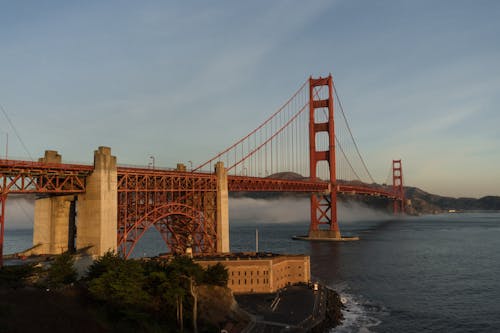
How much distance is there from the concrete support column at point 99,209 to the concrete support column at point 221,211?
2811cm

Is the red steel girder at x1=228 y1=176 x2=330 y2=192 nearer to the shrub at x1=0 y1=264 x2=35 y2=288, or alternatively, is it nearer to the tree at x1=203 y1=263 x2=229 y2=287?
the tree at x1=203 y1=263 x2=229 y2=287

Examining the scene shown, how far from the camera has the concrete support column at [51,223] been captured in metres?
55.7

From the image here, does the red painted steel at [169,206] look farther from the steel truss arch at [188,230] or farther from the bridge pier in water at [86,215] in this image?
the bridge pier in water at [86,215]

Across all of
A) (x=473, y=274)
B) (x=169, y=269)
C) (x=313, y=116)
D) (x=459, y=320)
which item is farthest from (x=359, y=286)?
(x=313, y=116)

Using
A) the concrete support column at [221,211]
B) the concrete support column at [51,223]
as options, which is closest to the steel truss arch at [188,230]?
the concrete support column at [221,211]

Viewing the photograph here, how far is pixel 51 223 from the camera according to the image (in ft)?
184

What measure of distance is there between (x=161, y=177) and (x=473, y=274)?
6139cm

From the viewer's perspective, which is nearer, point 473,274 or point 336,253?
point 473,274

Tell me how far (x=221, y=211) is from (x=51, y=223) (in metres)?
32.4

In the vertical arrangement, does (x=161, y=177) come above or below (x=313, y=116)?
below

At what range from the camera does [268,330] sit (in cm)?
4184

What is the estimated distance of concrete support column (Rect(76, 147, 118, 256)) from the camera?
53.0m

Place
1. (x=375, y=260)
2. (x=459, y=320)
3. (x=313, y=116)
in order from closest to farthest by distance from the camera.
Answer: (x=459, y=320) < (x=375, y=260) < (x=313, y=116)

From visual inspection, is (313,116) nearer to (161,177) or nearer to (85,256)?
(161,177)
